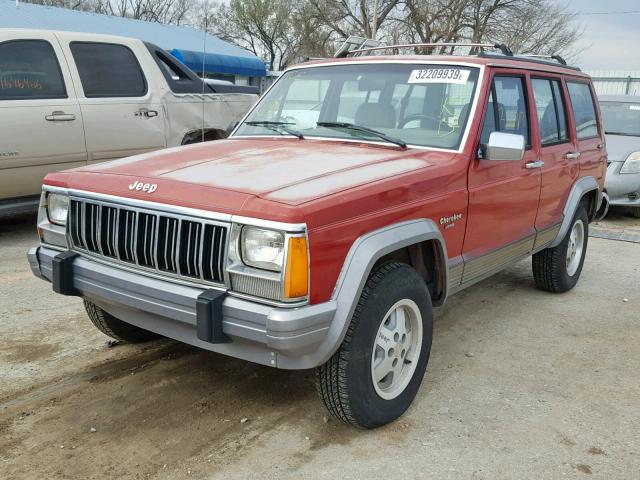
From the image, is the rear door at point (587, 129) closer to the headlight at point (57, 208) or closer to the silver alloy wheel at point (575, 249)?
the silver alloy wheel at point (575, 249)

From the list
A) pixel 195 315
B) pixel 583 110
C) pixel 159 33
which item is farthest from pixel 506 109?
pixel 159 33

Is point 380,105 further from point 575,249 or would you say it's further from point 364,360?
point 575,249

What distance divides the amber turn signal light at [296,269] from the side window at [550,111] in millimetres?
2750

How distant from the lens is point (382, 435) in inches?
121

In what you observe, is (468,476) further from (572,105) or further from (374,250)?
(572,105)

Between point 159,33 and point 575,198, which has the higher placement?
point 159,33

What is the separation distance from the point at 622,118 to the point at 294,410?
30.2ft

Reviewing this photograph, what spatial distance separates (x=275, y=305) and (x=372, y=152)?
4.44 ft

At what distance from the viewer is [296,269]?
2.53m

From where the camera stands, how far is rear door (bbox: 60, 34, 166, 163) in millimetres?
6543

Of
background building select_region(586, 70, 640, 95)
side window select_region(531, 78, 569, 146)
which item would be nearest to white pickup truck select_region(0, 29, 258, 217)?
side window select_region(531, 78, 569, 146)

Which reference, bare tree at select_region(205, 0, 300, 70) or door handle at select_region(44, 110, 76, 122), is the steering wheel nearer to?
door handle at select_region(44, 110, 76, 122)

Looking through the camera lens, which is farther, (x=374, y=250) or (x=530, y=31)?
(x=530, y=31)

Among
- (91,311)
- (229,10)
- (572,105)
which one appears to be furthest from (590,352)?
(229,10)
